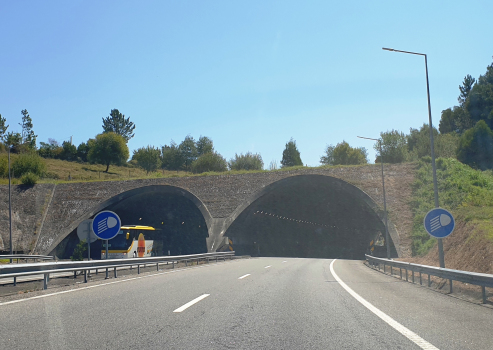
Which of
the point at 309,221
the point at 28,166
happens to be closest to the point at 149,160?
the point at 28,166

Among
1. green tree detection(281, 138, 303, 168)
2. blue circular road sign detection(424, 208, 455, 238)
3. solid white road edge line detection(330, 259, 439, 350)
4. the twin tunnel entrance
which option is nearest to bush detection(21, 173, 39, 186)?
the twin tunnel entrance

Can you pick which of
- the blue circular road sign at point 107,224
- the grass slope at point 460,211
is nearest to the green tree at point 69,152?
the grass slope at point 460,211

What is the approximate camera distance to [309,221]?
55438mm

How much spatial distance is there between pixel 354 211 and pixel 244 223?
39.9 ft

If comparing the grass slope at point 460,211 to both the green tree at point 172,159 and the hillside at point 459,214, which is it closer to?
the hillside at point 459,214

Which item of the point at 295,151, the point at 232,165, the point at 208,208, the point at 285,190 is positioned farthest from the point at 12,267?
the point at 295,151

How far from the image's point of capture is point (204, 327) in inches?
254

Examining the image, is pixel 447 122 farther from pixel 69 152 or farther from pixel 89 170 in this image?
pixel 69 152

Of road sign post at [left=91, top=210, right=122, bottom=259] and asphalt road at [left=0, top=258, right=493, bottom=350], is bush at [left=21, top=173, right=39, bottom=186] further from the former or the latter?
asphalt road at [left=0, top=258, right=493, bottom=350]

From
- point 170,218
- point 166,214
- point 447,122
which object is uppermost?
point 447,122

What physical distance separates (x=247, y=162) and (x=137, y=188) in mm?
55645

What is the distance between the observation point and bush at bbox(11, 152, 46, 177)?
55.4 m

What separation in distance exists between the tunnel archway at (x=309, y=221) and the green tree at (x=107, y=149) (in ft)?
156

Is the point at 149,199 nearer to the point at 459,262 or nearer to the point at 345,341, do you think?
the point at 459,262
